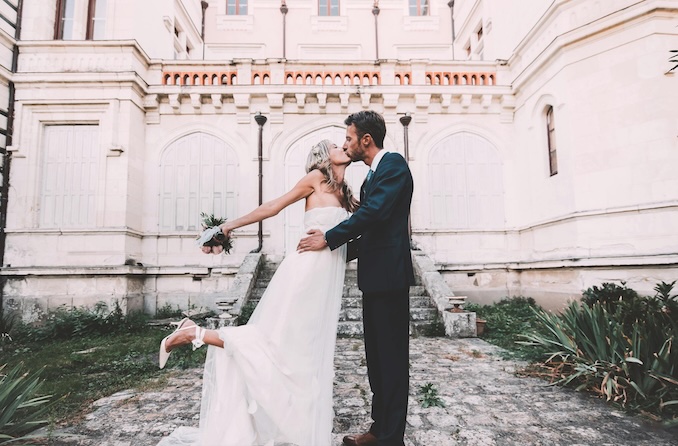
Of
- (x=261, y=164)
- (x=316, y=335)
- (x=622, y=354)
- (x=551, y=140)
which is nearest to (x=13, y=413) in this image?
(x=316, y=335)

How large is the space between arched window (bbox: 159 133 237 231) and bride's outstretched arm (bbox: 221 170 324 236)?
7459mm

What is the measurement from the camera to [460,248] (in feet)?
33.3

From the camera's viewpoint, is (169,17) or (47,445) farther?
(169,17)

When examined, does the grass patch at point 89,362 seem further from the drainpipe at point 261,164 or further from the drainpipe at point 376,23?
the drainpipe at point 376,23


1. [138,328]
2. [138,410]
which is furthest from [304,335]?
[138,328]

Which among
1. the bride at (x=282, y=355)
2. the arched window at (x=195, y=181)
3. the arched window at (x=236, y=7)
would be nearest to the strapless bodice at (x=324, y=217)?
the bride at (x=282, y=355)

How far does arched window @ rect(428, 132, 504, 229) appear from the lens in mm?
10273

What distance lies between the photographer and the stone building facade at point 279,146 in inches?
312

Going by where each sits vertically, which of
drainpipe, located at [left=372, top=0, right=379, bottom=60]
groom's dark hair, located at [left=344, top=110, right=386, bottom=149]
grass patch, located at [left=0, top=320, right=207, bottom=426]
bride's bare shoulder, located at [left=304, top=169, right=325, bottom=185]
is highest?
drainpipe, located at [left=372, top=0, right=379, bottom=60]

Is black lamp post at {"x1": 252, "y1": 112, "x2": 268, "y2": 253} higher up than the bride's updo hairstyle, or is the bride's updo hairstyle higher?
Result: black lamp post at {"x1": 252, "y1": 112, "x2": 268, "y2": 253}

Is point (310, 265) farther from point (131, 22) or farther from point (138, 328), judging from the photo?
point (131, 22)

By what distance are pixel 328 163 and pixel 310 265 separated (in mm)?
795

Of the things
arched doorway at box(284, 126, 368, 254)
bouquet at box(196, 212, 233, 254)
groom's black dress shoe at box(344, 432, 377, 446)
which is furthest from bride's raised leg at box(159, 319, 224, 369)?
arched doorway at box(284, 126, 368, 254)

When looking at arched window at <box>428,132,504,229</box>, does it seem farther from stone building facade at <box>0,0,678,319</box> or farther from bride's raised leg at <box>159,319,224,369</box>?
bride's raised leg at <box>159,319,224,369</box>
